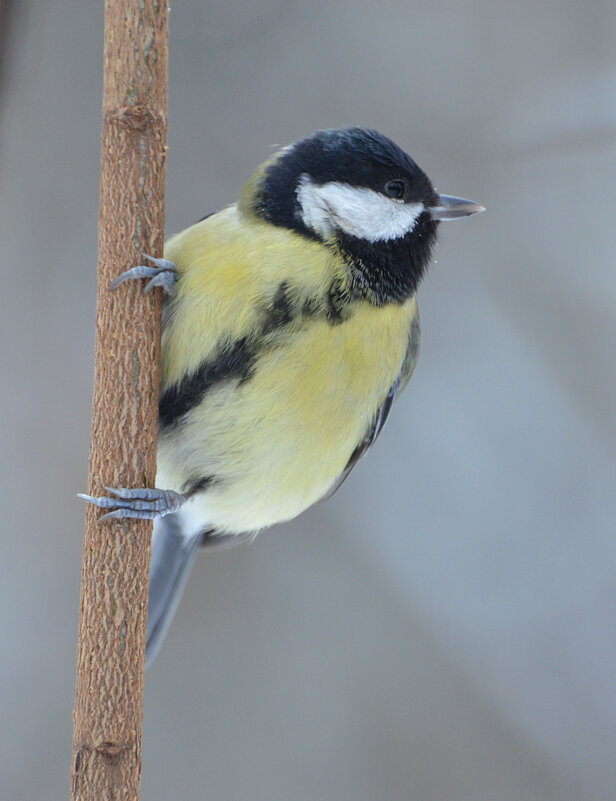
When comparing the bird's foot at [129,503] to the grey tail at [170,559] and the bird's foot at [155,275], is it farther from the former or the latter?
the grey tail at [170,559]

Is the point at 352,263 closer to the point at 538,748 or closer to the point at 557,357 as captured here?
the point at 557,357

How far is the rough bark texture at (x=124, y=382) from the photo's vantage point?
843 millimetres

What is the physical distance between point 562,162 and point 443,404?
0.72 m

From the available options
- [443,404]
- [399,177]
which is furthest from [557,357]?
[399,177]

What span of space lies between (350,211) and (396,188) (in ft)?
0.31

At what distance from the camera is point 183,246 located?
3.73ft

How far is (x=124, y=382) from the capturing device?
0.90m

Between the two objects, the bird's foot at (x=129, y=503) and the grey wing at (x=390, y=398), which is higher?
the bird's foot at (x=129, y=503)

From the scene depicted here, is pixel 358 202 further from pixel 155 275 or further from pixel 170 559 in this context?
pixel 170 559

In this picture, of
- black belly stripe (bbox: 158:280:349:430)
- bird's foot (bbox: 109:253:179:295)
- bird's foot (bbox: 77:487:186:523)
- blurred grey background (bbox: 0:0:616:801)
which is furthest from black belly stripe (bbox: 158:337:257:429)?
blurred grey background (bbox: 0:0:616:801)

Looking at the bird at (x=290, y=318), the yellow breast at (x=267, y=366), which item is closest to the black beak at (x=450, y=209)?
the bird at (x=290, y=318)

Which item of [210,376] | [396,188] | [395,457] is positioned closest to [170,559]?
[210,376]

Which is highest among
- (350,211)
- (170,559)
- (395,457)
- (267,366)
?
(350,211)

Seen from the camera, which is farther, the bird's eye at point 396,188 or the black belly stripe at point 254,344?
the bird's eye at point 396,188
